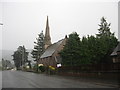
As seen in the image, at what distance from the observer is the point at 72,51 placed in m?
42.0

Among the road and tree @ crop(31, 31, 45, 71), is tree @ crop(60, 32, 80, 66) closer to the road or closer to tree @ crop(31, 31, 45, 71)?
the road

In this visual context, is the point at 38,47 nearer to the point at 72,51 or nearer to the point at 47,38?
the point at 47,38

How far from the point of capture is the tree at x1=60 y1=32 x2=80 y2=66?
135ft

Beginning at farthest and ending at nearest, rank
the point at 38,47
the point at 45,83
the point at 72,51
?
the point at 38,47, the point at 72,51, the point at 45,83

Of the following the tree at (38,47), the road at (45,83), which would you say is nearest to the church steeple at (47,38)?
the tree at (38,47)

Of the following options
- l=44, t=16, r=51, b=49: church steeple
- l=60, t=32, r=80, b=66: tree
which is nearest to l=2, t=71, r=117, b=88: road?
l=60, t=32, r=80, b=66: tree

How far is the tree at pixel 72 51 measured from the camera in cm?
4122

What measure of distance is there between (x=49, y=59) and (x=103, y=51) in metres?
47.4

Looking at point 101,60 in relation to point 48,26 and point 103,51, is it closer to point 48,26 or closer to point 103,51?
point 103,51

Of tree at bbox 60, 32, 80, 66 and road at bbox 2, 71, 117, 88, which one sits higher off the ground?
tree at bbox 60, 32, 80, 66

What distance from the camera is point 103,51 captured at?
124 ft

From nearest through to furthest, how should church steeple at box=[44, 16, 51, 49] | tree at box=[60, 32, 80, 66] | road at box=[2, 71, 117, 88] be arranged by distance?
1. road at box=[2, 71, 117, 88]
2. tree at box=[60, 32, 80, 66]
3. church steeple at box=[44, 16, 51, 49]

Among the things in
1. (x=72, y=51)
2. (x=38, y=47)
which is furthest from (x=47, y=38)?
(x=72, y=51)

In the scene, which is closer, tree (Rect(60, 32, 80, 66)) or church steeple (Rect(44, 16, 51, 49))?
tree (Rect(60, 32, 80, 66))
